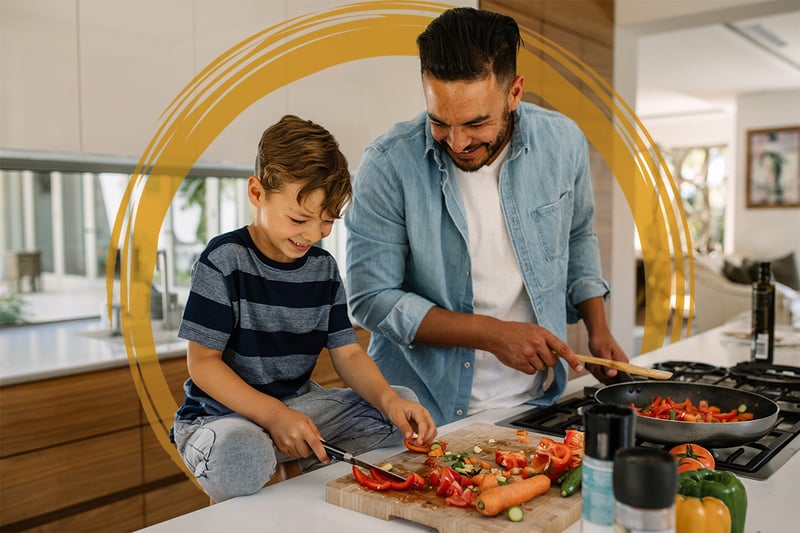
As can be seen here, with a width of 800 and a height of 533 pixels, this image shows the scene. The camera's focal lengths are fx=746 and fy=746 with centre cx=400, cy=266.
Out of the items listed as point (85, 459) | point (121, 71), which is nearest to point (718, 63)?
point (121, 71)

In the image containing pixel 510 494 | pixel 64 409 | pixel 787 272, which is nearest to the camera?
pixel 510 494

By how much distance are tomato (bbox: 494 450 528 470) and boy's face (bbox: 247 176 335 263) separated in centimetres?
53

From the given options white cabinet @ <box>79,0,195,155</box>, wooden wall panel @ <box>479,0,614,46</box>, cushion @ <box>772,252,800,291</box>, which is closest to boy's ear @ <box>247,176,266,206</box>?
white cabinet @ <box>79,0,195,155</box>

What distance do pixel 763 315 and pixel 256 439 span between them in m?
1.63

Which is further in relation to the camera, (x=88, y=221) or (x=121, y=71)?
(x=88, y=221)

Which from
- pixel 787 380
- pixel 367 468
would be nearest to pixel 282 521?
pixel 367 468

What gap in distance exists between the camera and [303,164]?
4.56 ft

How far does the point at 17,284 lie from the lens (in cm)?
282

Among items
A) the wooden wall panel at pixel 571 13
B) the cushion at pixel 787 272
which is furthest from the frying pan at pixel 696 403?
the cushion at pixel 787 272

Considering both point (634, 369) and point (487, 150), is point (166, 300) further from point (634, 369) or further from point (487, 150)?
point (634, 369)

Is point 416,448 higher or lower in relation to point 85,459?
higher

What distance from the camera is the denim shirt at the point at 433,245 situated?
1753 millimetres

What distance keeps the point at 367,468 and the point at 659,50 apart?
6.26 meters

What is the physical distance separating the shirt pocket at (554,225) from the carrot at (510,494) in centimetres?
88
